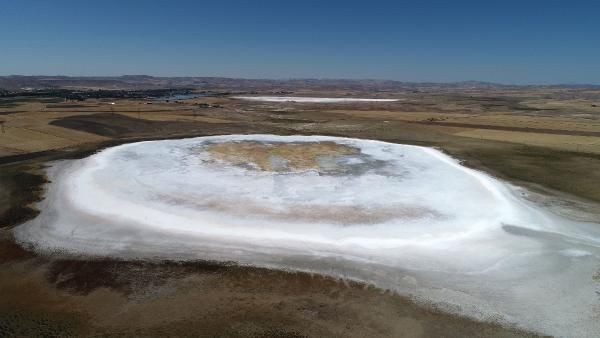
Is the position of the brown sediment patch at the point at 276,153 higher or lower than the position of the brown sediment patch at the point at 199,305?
higher

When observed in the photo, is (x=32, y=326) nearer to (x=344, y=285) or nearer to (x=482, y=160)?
(x=344, y=285)

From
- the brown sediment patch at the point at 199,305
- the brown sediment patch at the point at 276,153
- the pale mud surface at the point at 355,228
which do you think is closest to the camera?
the brown sediment patch at the point at 199,305

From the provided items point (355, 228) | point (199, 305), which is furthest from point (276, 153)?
point (199, 305)

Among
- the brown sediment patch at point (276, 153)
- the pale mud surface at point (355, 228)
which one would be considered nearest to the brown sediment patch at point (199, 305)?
the pale mud surface at point (355, 228)

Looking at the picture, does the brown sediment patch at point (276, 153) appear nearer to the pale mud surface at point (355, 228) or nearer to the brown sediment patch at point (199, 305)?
the pale mud surface at point (355, 228)

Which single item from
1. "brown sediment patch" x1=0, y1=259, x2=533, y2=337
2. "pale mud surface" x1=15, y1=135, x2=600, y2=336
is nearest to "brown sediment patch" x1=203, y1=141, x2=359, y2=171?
"pale mud surface" x1=15, y1=135, x2=600, y2=336

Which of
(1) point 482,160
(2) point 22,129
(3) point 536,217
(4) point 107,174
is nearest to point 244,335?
(3) point 536,217

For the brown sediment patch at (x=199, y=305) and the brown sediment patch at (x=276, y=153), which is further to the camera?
the brown sediment patch at (x=276, y=153)
